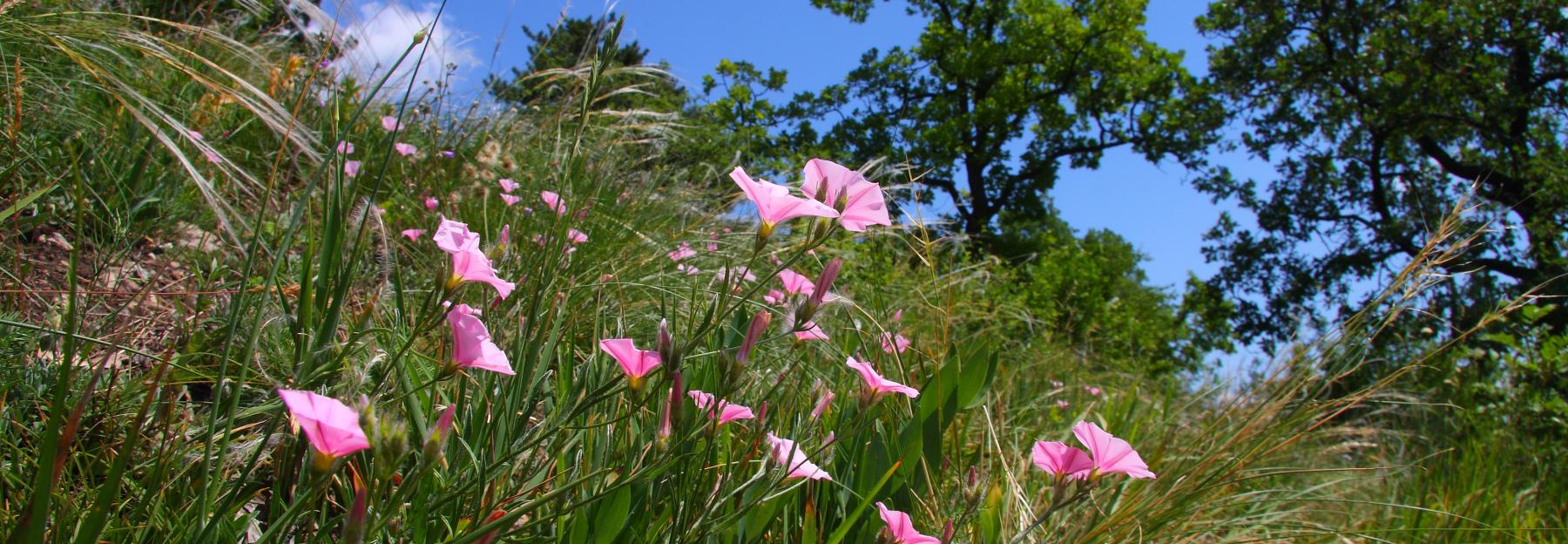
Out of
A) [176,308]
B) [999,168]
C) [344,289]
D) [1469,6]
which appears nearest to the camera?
[344,289]

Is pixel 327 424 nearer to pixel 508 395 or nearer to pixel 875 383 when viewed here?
pixel 508 395

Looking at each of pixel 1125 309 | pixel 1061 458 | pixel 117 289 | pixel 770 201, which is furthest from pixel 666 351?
pixel 1125 309

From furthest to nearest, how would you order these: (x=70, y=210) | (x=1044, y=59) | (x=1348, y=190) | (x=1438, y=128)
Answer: (x=1044, y=59) < (x=1348, y=190) < (x=1438, y=128) < (x=70, y=210)

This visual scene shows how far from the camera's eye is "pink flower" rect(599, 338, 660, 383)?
0.87m

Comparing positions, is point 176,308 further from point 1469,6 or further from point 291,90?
point 1469,6

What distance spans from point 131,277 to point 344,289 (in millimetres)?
1648

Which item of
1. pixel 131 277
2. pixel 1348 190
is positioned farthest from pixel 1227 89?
pixel 131 277

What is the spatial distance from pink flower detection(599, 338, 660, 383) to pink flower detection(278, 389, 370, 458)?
0.28 meters

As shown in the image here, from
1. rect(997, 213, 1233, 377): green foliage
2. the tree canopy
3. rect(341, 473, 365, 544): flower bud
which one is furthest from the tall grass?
the tree canopy

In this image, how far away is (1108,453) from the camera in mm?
1128

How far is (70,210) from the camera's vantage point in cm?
201

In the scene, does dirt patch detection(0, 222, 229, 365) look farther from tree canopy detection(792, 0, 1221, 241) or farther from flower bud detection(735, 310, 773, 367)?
tree canopy detection(792, 0, 1221, 241)

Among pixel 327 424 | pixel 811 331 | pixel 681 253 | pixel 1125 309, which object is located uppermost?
pixel 1125 309

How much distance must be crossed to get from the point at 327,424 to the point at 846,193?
573 mm
